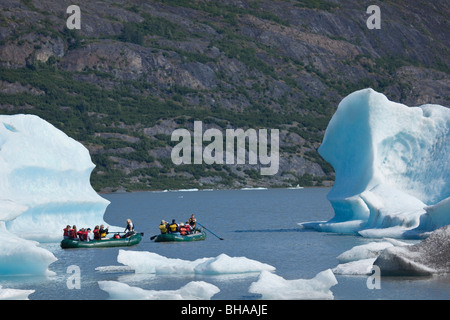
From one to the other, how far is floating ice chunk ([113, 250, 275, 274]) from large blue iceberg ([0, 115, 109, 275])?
456 inches

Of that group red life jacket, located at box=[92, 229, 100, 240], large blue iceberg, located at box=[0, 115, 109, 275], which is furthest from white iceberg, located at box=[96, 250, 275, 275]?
red life jacket, located at box=[92, 229, 100, 240]

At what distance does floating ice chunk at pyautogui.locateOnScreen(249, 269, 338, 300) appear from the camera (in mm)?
26406

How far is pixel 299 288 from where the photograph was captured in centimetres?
2691

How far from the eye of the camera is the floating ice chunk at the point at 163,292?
86.8 feet

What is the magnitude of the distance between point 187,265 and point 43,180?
636 inches

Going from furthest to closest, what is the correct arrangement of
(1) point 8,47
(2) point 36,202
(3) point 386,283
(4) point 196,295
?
(1) point 8,47, (2) point 36,202, (3) point 386,283, (4) point 196,295

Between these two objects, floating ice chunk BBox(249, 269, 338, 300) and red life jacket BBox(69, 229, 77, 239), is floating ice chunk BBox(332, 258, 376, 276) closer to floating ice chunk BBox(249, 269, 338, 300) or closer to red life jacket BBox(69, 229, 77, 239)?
floating ice chunk BBox(249, 269, 338, 300)

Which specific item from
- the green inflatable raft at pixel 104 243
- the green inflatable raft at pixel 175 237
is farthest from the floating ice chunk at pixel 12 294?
the green inflatable raft at pixel 175 237

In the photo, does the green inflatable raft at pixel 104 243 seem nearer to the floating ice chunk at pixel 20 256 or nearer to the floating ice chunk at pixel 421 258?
the floating ice chunk at pixel 20 256

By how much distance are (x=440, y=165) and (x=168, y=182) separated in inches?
4835

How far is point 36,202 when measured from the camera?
151ft

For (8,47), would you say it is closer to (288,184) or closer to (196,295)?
(288,184)

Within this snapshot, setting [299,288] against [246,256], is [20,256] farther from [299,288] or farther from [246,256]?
[246,256]
